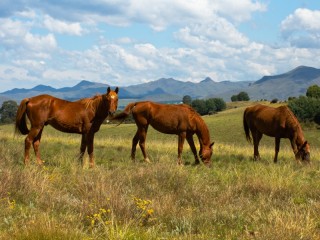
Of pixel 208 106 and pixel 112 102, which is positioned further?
pixel 208 106

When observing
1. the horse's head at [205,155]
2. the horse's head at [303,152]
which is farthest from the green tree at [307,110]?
the horse's head at [205,155]

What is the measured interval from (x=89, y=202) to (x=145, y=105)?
8618 millimetres

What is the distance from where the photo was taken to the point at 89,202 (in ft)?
23.1

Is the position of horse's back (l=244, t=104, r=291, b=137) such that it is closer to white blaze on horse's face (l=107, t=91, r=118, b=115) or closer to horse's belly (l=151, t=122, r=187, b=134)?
horse's belly (l=151, t=122, r=187, b=134)

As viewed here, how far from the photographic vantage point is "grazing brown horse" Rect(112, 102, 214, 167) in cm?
1460

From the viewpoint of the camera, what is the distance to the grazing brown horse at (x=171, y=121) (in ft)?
47.9

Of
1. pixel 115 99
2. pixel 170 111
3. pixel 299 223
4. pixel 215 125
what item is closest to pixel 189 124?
pixel 170 111

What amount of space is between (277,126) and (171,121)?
4306 millimetres

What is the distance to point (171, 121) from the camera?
15.0m

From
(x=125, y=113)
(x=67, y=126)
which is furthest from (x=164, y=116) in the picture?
(x=67, y=126)

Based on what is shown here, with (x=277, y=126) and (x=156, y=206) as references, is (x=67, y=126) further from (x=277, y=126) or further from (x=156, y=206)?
(x=277, y=126)

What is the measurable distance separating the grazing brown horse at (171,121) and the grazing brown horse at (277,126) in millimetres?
2701

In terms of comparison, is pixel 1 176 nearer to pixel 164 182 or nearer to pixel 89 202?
pixel 89 202

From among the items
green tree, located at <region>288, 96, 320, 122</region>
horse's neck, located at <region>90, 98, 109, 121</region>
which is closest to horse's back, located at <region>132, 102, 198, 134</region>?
horse's neck, located at <region>90, 98, 109, 121</region>
